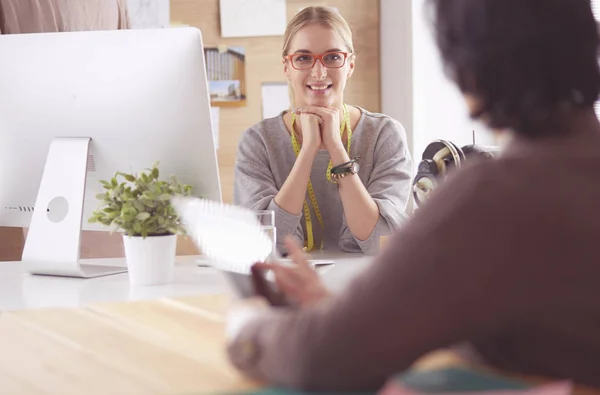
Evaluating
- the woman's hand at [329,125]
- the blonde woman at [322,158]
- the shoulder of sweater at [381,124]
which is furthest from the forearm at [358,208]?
the shoulder of sweater at [381,124]

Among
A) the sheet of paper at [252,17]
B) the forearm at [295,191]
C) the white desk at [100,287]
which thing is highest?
the sheet of paper at [252,17]

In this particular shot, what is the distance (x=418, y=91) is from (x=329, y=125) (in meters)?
A: 1.35

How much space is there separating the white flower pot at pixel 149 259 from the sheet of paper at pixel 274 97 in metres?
2.17

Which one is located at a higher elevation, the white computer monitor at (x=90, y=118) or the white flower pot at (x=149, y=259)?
the white computer monitor at (x=90, y=118)

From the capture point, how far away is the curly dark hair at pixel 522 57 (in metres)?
0.59

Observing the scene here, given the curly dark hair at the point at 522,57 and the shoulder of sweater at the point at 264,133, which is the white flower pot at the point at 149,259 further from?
the curly dark hair at the point at 522,57

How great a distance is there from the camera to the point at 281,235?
1919mm

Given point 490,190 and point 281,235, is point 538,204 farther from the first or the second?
point 281,235

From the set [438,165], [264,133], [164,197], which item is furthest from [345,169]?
[164,197]

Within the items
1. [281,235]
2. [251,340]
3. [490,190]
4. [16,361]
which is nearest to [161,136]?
[281,235]

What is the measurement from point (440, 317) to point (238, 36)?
3134mm

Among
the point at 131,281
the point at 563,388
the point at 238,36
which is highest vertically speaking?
the point at 238,36

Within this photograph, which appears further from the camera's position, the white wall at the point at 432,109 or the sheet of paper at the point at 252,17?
the sheet of paper at the point at 252,17

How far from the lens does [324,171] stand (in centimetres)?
215
